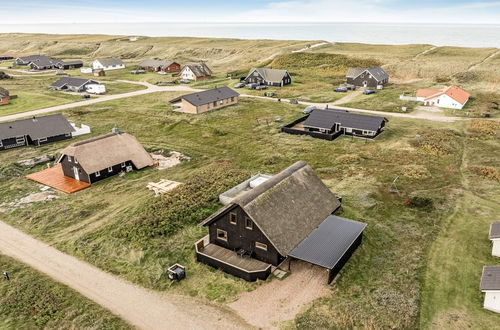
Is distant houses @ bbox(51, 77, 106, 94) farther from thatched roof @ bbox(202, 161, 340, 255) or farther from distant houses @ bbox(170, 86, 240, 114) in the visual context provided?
thatched roof @ bbox(202, 161, 340, 255)

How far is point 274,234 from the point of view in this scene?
83.4 feet

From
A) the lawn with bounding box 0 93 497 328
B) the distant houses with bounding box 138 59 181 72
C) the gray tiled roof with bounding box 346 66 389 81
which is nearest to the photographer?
the lawn with bounding box 0 93 497 328

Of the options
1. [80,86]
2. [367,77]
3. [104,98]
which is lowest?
[104,98]

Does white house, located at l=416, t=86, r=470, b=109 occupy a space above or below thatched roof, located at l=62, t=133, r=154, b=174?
above

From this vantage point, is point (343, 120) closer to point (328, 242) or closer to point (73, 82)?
point (328, 242)

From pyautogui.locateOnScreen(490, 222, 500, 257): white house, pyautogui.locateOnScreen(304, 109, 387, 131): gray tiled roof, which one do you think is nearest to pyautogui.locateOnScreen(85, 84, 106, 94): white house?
pyautogui.locateOnScreen(304, 109, 387, 131): gray tiled roof

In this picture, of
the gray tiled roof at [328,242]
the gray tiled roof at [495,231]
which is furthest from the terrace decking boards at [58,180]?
the gray tiled roof at [495,231]

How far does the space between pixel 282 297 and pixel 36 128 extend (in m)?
53.1

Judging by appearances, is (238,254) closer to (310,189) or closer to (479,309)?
(310,189)

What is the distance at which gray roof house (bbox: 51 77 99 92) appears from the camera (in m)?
97.7

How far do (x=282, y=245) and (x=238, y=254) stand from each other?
Result: 3807 millimetres

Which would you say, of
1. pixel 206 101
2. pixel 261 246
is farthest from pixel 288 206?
pixel 206 101

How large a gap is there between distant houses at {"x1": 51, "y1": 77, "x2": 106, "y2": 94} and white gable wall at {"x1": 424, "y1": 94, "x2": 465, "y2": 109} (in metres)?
83.9

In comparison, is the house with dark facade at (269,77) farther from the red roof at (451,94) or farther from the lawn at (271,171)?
the lawn at (271,171)
